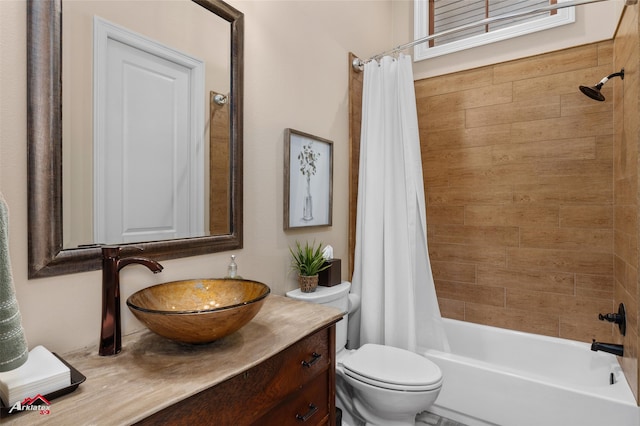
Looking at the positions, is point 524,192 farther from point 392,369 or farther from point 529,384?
point 392,369

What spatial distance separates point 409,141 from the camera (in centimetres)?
212

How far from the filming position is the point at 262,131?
1.71m

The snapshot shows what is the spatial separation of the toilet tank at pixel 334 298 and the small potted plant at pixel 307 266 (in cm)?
4

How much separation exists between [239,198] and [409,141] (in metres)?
1.11

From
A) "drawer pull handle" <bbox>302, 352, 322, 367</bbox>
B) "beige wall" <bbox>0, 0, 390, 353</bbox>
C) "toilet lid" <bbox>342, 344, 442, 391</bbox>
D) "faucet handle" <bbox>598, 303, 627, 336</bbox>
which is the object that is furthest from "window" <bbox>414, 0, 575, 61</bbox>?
"drawer pull handle" <bbox>302, 352, 322, 367</bbox>

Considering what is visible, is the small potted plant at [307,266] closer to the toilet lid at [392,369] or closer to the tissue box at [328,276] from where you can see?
the tissue box at [328,276]

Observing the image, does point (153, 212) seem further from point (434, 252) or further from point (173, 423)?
point (434, 252)

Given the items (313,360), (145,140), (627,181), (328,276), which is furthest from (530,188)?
(145,140)

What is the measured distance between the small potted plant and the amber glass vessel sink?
0.62 m

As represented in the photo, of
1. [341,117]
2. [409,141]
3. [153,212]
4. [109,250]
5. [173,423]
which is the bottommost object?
[173,423]

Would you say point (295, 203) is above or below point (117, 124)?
below

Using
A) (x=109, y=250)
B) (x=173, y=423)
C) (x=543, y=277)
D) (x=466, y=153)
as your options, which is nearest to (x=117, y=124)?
(x=109, y=250)

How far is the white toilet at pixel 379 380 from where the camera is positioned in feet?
5.20

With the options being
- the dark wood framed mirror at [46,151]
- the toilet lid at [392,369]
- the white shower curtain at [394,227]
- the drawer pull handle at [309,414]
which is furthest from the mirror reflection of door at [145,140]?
the white shower curtain at [394,227]
